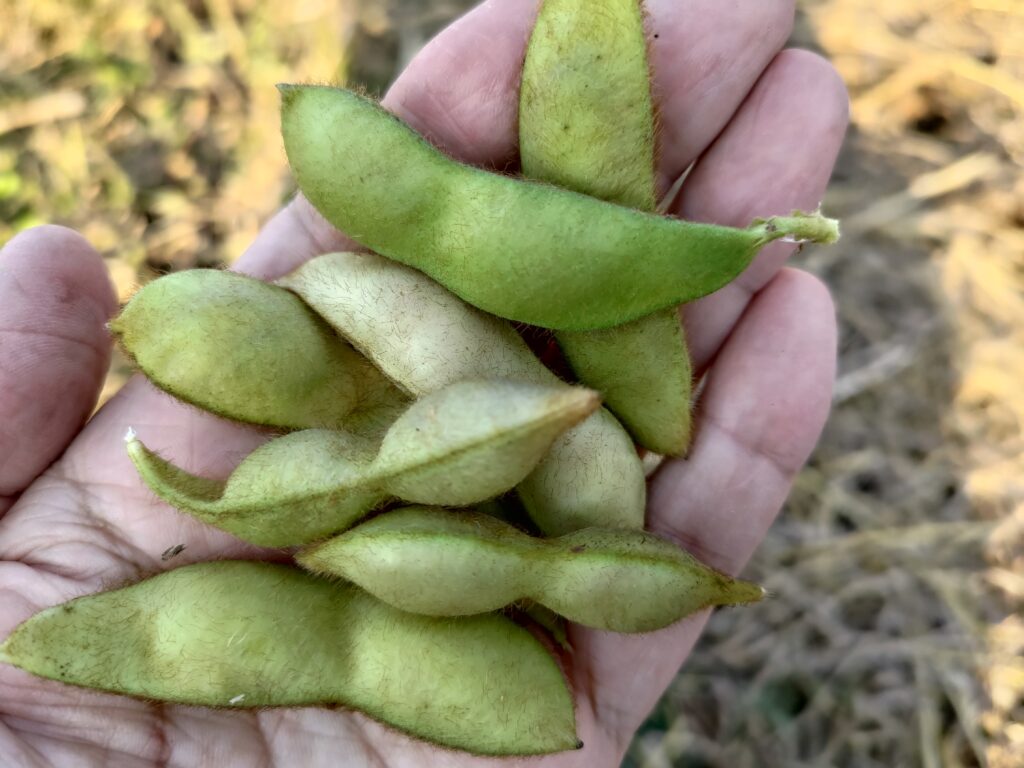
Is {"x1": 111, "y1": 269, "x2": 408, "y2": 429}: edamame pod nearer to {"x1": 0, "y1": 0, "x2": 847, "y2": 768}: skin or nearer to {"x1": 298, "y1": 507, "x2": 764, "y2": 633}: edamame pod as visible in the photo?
{"x1": 0, "y1": 0, "x2": 847, "y2": 768}: skin

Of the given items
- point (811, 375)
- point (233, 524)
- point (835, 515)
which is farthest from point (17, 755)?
point (835, 515)

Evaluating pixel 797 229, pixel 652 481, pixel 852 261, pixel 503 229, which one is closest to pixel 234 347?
pixel 503 229

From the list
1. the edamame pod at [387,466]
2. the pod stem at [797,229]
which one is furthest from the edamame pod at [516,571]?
the pod stem at [797,229]

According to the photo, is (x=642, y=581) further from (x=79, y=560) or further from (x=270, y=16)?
(x=270, y=16)

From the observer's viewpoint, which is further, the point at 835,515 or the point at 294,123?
the point at 835,515

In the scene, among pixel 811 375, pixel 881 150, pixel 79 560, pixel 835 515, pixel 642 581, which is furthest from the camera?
pixel 881 150

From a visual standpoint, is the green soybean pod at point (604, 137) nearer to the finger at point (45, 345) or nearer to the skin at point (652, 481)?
the skin at point (652, 481)

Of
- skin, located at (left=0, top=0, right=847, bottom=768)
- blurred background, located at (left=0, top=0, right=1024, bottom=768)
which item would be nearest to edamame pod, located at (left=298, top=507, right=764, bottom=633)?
skin, located at (left=0, top=0, right=847, bottom=768)
